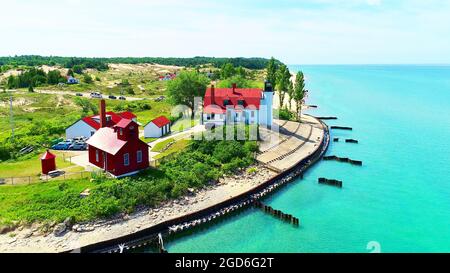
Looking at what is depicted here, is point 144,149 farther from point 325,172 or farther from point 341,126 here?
point 341,126

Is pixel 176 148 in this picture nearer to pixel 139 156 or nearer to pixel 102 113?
pixel 139 156

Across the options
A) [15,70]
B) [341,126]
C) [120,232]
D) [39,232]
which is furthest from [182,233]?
[15,70]

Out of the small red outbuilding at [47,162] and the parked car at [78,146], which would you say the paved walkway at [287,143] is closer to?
the parked car at [78,146]

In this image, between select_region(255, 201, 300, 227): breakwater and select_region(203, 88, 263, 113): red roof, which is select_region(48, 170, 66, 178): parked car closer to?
select_region(255, 201, 300, 227): breakwater

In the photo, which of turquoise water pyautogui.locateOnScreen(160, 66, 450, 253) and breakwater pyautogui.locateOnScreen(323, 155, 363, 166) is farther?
breakwater pyautogui.locateOnScreen(323, 155, 363, 166)

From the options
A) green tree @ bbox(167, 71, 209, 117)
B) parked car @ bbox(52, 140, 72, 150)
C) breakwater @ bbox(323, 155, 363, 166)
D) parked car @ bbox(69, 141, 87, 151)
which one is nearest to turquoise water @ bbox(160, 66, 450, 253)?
breakwater @ bbox(323, 155, 363, 166)

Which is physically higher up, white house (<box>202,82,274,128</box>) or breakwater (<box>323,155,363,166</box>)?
white house (<box>202,82,274,128</box>)
